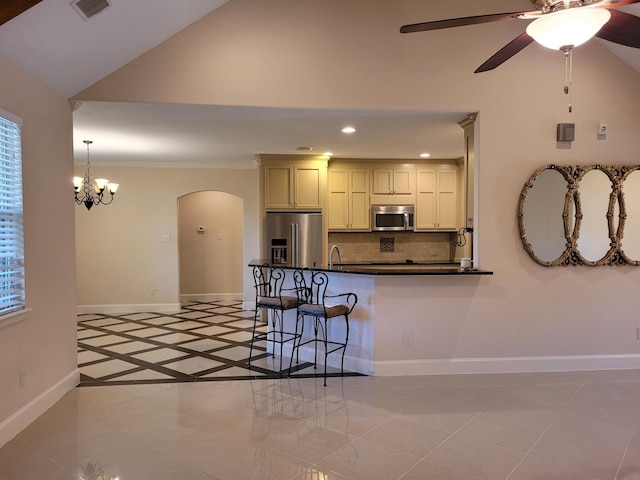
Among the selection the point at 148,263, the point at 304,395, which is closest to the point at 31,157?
the point at 304,395

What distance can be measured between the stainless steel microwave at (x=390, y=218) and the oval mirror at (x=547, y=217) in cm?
280

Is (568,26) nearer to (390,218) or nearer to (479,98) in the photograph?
(479,98)

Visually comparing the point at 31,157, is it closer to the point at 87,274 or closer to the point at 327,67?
the point at 327,67

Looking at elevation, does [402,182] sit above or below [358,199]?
above

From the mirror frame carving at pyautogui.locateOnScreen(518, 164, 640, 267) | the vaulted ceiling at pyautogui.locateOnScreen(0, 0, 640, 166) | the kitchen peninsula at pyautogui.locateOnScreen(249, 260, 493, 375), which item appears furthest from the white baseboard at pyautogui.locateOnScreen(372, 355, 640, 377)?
the vaulted ceiling at pyautogui.locateOnScreen(0, 0, 640, 166)

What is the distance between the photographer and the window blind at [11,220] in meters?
2.72

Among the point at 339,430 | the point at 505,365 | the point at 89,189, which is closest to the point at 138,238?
the point at 89,189

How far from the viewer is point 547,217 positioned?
161 inches

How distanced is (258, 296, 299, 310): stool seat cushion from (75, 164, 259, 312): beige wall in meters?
3.26

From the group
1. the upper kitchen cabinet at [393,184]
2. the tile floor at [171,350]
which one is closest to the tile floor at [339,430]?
the tile floor at [171,350]

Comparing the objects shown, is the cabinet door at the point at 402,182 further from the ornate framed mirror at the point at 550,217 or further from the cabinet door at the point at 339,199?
the ornate framed mirror at the point at 550,217

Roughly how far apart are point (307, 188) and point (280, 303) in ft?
8.72

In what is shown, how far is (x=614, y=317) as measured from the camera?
13.7 feet

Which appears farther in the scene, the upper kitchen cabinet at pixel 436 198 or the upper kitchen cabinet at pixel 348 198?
the upper kitchen cabinet at pixel 436 198
